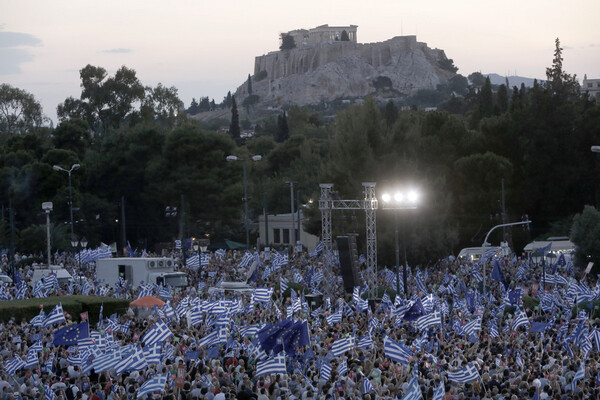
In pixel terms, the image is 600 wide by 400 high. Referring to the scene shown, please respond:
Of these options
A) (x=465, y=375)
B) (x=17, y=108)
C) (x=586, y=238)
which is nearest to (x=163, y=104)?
(x=17, y=108)

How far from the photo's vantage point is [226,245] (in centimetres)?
7038

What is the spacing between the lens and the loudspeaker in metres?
39.2

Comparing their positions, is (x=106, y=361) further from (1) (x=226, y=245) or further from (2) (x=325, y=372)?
(1) (x=226, y=245)

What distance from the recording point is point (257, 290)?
26.9m

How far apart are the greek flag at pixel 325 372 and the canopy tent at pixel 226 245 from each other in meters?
51.5

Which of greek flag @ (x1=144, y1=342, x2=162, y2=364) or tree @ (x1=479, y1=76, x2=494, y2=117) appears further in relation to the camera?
tree @ (x1=479, y1=76, x2=494, y2=117)

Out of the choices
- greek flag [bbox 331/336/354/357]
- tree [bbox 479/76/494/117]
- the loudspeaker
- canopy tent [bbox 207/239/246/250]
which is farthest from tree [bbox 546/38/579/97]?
greek flag [bbox 331/336/354/357]

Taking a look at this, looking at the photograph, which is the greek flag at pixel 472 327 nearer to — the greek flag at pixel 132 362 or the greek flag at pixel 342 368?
the greek flag at pixel 342 368

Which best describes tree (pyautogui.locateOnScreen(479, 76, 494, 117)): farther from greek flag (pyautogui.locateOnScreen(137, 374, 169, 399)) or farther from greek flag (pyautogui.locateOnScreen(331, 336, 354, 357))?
greek flag (pyautogui.locateOnScreen(137, 374, 169, 399))

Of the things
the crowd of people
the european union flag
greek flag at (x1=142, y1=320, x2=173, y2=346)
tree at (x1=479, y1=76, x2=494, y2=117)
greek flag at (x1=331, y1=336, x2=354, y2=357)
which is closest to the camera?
the crowd of people

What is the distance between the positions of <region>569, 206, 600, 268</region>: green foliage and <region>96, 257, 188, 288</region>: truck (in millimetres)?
19464

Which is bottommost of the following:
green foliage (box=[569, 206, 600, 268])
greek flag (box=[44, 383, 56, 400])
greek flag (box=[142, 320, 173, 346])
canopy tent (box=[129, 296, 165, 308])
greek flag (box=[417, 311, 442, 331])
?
green foliage (box=[569, 206, 600, 268])

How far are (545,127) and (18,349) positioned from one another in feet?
165

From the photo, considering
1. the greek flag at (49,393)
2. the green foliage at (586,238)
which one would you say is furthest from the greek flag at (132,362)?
the green foliage at (586,238)
